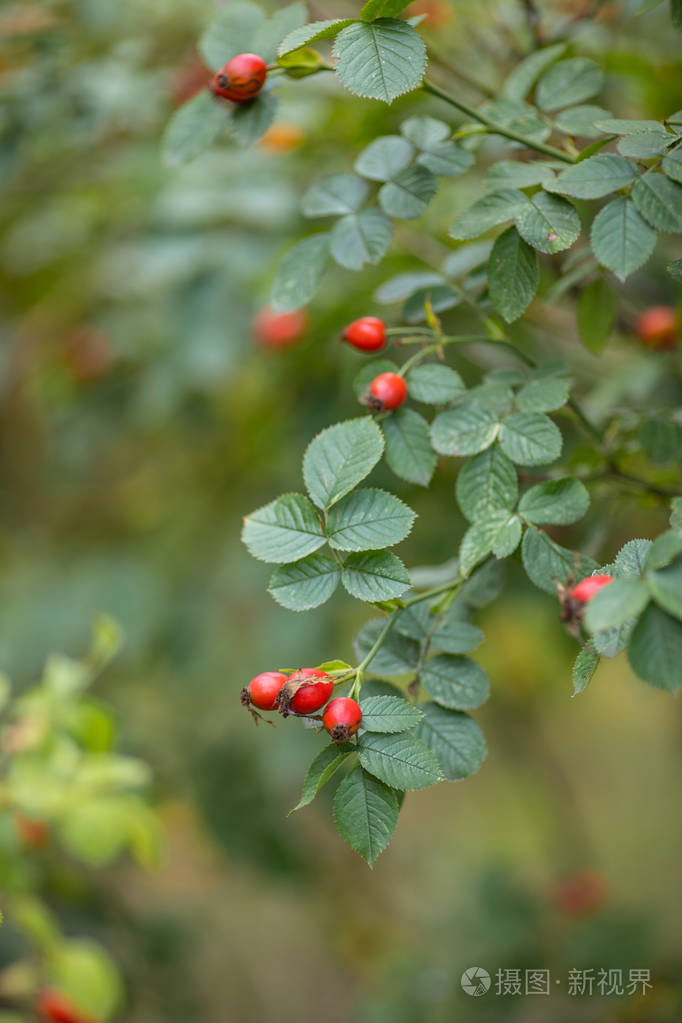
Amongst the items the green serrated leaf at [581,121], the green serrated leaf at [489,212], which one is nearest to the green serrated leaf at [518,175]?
the green serrated leaf at [489,212]

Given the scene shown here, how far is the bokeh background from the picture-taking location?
4.16 feet

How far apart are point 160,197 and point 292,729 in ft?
3.61

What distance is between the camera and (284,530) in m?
0.58

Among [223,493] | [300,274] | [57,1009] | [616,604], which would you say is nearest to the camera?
[616,604]

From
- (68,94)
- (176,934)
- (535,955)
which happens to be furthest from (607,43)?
(176,934)

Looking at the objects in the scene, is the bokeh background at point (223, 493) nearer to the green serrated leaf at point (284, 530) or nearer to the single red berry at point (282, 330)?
the single red berry at point (282, 330)

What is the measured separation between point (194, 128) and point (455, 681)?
0.54 meters

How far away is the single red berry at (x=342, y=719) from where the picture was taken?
49 centimetres

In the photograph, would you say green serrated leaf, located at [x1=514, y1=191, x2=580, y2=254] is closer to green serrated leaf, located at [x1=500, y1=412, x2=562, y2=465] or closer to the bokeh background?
green serrated leaf, located at [x1=500, y1=412, x2=562, y2=465]

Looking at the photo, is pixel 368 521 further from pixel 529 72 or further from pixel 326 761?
pixel 529 72

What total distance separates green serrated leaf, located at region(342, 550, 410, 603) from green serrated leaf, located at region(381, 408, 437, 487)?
96mm

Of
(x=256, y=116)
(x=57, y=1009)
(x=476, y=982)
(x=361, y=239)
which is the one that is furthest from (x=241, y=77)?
(x=57, y=1009)

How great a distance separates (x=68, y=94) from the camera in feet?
4.07

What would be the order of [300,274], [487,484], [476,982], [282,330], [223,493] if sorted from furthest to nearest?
[223,493]
[282,330]
[476,982]
[300,274]
[487,484]
